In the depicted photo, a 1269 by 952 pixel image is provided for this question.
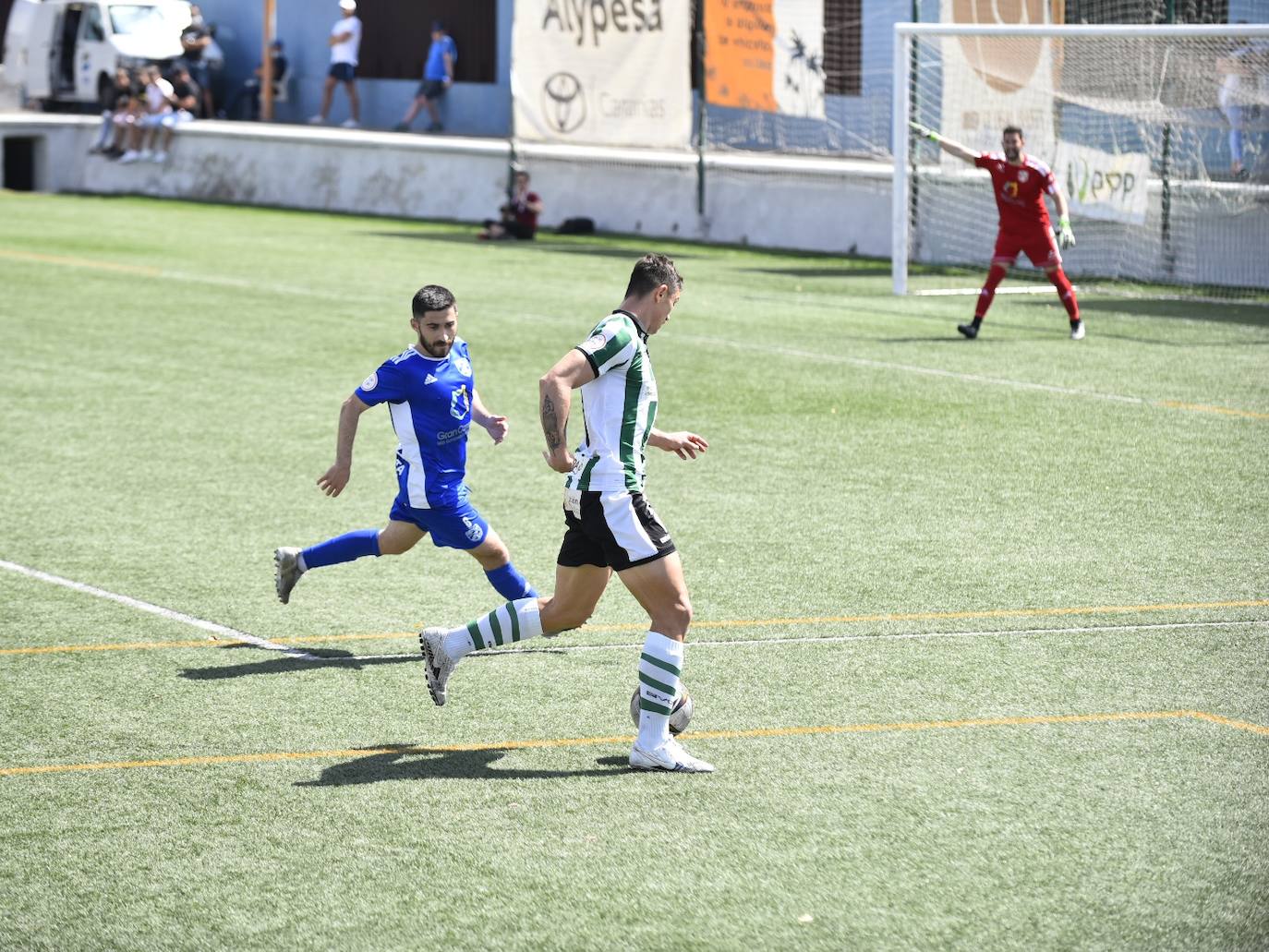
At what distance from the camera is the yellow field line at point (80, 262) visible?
2205 cm

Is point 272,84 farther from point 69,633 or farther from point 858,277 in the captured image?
point 69,633

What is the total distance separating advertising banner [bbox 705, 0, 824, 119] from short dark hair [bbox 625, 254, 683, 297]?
19.0 metres

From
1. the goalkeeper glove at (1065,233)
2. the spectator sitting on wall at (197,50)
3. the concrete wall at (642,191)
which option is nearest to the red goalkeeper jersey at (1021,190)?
the goalkeeper glove at (1065,233)

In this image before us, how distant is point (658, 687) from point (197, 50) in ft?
115

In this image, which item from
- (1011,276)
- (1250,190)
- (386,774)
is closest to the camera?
(386,774)

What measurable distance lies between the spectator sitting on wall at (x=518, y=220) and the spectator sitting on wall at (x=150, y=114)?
10.5m

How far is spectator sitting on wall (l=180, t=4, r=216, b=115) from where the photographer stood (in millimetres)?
38125

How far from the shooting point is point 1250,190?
66.7 feet

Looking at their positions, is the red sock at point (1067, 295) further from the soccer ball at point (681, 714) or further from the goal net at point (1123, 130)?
the soccer ball at point (681, 714)

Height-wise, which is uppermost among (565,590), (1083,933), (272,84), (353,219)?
(272,84)

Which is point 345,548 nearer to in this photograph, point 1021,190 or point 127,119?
point 1021,190

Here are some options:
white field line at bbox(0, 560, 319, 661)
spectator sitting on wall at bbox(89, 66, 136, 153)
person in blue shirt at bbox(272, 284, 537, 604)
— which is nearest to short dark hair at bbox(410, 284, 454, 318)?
person in blue shirt at bbox(272, 284, 537, 604)

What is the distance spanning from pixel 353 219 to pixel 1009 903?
86.4ft

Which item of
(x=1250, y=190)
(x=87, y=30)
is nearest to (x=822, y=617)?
(x=1250, y=190)
